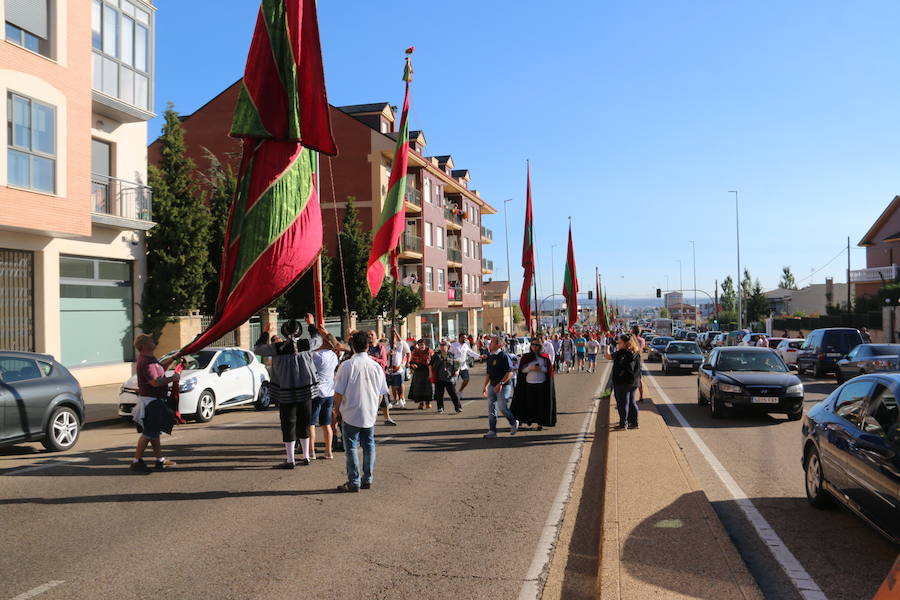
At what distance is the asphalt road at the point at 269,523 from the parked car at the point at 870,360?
12704 millimetres

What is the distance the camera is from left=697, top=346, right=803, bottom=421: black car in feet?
45.0

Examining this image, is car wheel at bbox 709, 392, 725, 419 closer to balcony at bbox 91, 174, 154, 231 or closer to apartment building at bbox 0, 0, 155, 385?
apartment building at bbox 0, 0, 155, 385

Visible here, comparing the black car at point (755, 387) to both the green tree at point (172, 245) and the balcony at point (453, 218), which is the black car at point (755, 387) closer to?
the green tree at point (172, 245)

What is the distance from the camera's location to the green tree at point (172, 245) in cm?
2358

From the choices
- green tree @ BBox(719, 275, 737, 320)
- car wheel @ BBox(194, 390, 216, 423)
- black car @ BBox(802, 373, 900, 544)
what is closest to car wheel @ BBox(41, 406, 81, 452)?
car wheel @ BBox(194, 390, 216, 423)

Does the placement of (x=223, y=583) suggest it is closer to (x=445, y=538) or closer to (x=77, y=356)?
(x=445, y=538)

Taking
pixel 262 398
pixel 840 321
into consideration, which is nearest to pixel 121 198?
pixel 262 398

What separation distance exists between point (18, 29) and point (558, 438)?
1572cm

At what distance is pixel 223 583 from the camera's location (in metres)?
5.05

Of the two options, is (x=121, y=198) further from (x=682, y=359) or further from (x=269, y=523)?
(x=682, y=359)

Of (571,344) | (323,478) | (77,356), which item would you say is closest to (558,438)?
(323,478)

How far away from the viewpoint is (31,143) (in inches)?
697

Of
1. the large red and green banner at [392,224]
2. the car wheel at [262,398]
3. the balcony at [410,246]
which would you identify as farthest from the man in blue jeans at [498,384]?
the balcony at [410,246]

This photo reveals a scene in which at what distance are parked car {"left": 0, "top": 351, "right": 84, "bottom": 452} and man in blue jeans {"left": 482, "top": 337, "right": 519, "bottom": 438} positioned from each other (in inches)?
249
